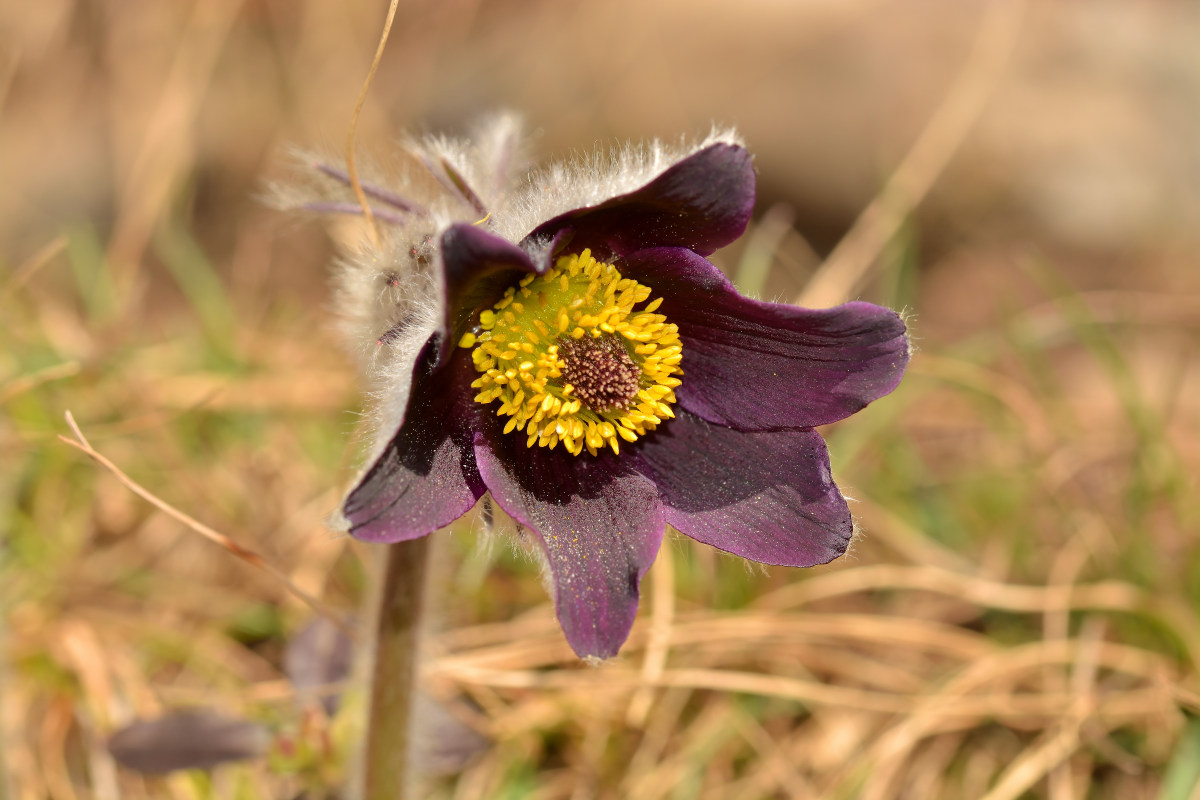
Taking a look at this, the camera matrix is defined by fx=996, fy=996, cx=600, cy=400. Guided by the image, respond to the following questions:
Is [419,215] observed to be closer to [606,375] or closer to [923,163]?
[606,375]

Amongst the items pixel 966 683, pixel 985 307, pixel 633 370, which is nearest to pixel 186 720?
pixel 633 370

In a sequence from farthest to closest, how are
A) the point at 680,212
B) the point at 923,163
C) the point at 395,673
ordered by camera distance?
1. the point at 923,163
2. the point at 395,673
3. the point at 680,212

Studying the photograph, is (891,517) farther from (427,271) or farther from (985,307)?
(985,307)

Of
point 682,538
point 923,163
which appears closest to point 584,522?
point 682,538

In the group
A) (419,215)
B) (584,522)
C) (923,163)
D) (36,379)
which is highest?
(419,215)

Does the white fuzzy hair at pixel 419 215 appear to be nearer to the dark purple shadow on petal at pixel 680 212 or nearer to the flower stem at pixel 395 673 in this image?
the dark purple shadow on petal at pixel 680 212

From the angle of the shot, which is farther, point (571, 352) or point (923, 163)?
point (923, 163)

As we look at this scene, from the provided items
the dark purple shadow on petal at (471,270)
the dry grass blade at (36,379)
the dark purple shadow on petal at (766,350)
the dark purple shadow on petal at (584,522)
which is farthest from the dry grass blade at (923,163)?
the dry grass blade at (36,379)
